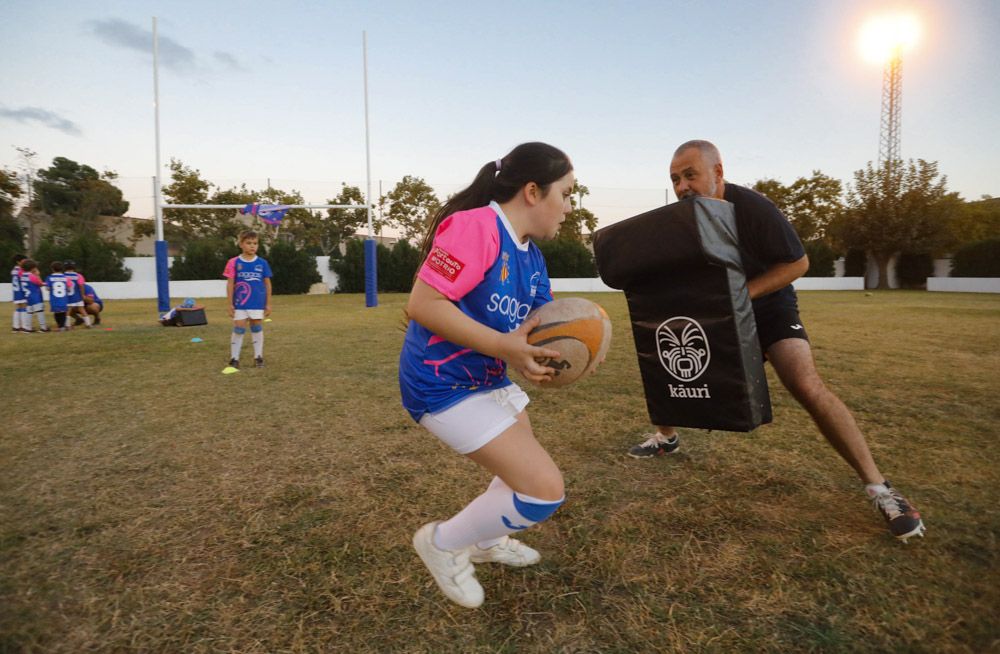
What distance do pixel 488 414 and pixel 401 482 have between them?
1815mm

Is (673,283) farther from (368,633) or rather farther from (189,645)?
(189,645)

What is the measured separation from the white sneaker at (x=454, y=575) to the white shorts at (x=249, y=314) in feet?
23.1

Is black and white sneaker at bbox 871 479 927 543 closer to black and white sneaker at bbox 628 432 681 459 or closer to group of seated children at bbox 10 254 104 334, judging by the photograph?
black and white sneaker at bbox 628 432 681 459

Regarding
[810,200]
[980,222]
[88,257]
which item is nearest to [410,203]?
[88,257]

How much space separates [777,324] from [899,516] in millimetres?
1141

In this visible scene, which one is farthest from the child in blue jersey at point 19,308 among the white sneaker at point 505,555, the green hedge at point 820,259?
the green hedge at point 820,259

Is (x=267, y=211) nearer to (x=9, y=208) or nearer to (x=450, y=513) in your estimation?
(x=450, y=513)

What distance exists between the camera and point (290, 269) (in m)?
33.2

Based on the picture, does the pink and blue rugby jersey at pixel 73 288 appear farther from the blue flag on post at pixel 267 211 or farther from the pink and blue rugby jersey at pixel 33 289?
the blue flag on post at pixel 267 211

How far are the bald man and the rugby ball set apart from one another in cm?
131

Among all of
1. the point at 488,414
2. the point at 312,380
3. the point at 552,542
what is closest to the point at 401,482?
the point at 552,542

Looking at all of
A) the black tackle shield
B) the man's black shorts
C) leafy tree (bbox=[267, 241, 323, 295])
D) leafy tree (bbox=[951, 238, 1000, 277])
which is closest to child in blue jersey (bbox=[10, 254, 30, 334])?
the black tackle shield

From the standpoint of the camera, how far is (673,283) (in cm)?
291

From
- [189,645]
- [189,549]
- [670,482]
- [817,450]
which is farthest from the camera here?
[817,450]
